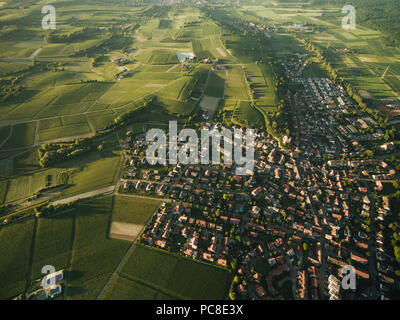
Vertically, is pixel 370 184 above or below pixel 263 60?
below

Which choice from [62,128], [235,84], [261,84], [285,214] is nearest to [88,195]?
[62,128]

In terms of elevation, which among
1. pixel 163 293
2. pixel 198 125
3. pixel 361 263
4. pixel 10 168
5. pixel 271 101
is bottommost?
pixel 163 293

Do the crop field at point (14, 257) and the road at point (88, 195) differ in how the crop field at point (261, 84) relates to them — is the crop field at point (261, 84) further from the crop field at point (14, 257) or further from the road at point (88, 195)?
the crop field at point (14, 257)

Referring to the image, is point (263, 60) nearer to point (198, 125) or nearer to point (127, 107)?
point (198, 125)

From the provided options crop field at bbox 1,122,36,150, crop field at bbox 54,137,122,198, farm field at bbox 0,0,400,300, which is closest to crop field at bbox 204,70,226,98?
farm field at bbox 0,0,400,300

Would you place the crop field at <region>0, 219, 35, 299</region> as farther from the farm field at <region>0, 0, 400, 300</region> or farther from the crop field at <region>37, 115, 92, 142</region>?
the crop field at <region>37, 115, 92, 142</region>

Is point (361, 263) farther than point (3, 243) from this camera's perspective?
No
